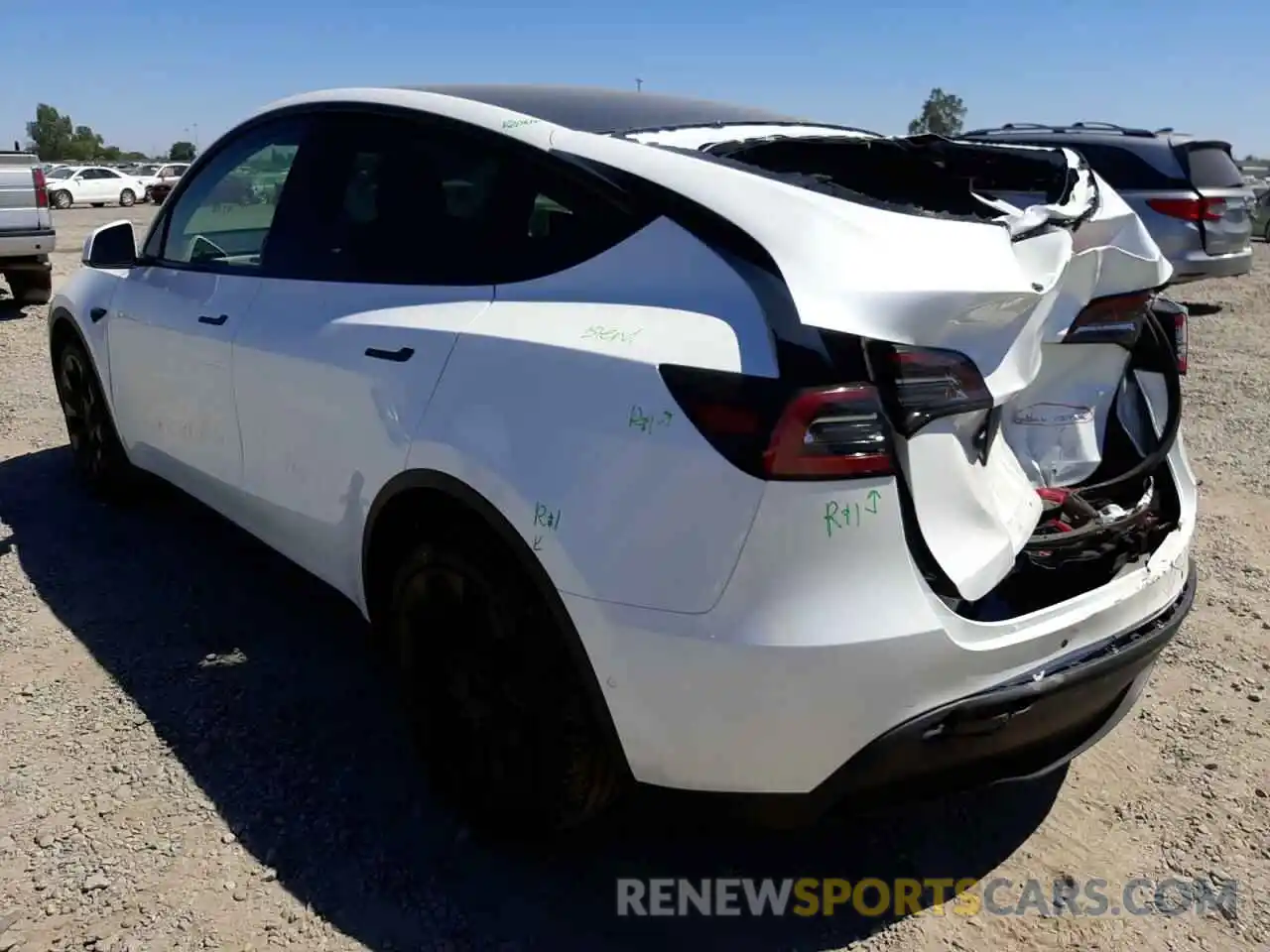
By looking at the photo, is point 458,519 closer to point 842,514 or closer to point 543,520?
point 543,520

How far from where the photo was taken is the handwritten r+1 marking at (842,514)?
6.29 ft

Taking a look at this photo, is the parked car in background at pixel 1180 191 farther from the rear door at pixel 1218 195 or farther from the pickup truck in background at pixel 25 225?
the pickup truck in background at pixel 25 225

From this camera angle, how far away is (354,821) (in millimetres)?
2732

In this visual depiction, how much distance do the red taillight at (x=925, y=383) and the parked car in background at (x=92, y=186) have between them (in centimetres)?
4097

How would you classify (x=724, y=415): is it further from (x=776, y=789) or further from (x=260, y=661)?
(x=260, y=661)

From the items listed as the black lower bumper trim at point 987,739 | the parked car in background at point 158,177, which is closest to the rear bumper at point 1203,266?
the black lower bumper trim at point 987,739

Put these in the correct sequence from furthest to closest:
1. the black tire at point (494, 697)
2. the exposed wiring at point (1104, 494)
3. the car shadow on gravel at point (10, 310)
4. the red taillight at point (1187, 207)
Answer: the car shadow on gravel at point (10, 310) < the red taillight at point (1187, 207) < the exposed wiring at point (1104, 494) < the black tire at point (494, 697)

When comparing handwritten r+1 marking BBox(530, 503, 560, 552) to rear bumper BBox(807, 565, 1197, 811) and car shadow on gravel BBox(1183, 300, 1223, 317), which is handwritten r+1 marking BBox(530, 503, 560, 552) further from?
car shadow on gravel BBox(1183, 300, 1223, 317)

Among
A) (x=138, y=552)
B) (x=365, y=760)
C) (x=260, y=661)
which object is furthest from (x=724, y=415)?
(x=138, y=552)

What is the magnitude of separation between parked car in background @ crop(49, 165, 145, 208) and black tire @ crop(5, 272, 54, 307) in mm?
29395

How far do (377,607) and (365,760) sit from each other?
448mm

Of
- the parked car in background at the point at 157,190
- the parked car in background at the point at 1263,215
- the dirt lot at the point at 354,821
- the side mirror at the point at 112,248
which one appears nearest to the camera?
the dirt lot at the point at 354,821

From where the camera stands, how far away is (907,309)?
199cm

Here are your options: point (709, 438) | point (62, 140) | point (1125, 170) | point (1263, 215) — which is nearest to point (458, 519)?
point (709, 438)
